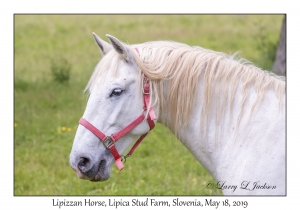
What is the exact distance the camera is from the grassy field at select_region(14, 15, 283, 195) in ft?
19.7

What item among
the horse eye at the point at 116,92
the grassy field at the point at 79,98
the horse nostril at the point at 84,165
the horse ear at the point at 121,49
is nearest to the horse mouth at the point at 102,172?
the horse nostril at the point at 84,165

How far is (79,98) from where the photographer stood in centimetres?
932

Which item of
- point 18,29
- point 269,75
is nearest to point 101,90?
point 269,75

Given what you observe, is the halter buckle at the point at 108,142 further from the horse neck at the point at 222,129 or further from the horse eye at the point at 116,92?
the horse neck at the point at 222,129

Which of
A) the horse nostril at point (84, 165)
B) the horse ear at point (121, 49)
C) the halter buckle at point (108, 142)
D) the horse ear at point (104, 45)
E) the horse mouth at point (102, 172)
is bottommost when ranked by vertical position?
the horse mouth at point (102, 172)

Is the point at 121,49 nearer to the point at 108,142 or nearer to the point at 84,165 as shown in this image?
the point at 108,142

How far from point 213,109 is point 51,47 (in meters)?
10.5

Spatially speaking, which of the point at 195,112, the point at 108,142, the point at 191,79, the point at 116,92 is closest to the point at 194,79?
the point at 191,79

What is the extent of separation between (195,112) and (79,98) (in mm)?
6299

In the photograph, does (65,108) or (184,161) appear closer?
(184,161)

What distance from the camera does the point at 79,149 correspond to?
3.12m

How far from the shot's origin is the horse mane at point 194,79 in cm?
321
